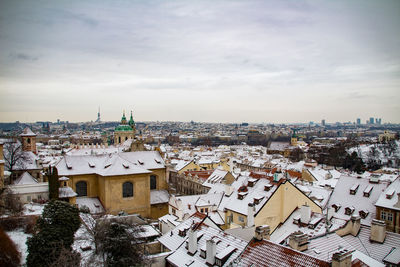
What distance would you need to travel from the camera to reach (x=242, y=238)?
22.0m

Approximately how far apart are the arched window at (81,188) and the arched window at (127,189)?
5.88m

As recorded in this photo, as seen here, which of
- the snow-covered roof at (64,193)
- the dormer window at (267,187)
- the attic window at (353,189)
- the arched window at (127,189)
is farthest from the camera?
the arched window at (127,189)

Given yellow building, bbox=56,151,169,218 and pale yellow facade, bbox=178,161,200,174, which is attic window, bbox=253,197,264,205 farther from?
pale yellow facade, bbox=178,161,200,174

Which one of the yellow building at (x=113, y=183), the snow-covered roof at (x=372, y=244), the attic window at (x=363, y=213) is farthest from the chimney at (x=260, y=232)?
the yellow building at (x=113, y=183)

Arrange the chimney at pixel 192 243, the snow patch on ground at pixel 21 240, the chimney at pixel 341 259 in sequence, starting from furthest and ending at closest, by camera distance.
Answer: the snow patch on ground at pixel 21 240, the chimney at pixel 192 243, the chimney at pixel 341 259

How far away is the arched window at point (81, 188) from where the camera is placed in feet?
145

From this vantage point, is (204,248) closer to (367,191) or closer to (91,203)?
(367,191)

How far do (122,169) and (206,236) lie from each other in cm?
2328

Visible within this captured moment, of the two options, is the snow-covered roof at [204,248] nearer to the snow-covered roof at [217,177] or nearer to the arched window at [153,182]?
the arched window at [153,182]

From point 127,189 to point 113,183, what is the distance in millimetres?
2113

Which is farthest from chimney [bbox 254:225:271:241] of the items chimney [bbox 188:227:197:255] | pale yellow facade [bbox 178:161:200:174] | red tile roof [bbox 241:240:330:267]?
pale yellow facade [bbox 178:161:200:174]

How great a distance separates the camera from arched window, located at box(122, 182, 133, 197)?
42.8 meters

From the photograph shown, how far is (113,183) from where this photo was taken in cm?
4203

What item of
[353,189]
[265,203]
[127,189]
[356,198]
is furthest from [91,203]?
[356,198]
